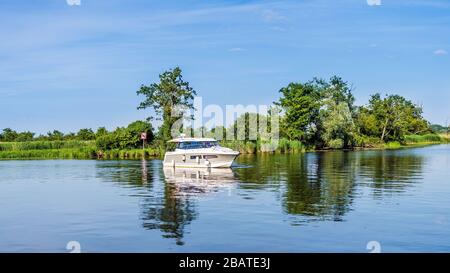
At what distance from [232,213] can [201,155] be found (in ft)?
83.3

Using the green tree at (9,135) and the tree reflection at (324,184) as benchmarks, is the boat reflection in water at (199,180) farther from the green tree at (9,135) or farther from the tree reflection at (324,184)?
the green tree at (9,135)

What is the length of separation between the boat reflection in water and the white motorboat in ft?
1.87

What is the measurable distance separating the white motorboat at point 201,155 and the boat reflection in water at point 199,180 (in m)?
0.57

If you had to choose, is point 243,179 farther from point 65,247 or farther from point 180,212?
point 65,247

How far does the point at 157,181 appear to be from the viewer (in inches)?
1585

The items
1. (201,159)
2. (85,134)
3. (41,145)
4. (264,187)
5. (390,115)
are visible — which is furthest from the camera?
(390,115)

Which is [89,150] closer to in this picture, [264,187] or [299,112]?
[299,112]

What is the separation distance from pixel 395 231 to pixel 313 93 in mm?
81426

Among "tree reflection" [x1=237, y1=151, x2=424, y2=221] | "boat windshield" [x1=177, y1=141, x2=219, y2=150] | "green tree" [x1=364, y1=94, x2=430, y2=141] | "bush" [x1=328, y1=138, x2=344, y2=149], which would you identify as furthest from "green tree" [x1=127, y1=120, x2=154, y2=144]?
"green tree" [x1=364, y1=94, x2=430, y2=141]

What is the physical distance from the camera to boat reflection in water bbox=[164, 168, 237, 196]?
3417 cm

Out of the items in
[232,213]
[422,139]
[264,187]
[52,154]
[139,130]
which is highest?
[139,130]

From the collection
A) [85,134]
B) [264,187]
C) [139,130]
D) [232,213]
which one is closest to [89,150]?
[139,130]

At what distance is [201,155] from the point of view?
50.2 meters
